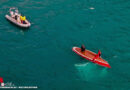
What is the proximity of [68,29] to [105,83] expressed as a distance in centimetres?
2480

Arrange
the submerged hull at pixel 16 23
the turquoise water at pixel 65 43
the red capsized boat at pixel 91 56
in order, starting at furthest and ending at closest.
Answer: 1. the submerged hull at pixel 16 23
2. the red capsized boat at pixel 91 56
3. the turquoise water at pixel 65 43

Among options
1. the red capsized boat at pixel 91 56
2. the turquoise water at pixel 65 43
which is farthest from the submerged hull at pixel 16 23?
the red capsized boat at pixel 91 56

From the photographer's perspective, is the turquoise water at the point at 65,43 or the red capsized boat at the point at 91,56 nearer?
the turquoise water at the point at 65,43

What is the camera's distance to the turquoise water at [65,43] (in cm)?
5547

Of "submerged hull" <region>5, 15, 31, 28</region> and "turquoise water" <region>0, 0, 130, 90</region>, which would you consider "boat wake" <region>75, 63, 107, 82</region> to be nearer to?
"turquoise water" <region>0, 0, 130, 90</region>

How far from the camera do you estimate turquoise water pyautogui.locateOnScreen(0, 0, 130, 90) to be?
5547 cm

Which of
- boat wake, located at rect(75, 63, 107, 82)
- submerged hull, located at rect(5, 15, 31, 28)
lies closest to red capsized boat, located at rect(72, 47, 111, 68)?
boat wake, located at rect(75, 63, 107, 82)

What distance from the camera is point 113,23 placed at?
7362 centimetres

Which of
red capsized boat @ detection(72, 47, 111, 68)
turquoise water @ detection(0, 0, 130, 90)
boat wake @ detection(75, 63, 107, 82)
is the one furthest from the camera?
red capsized boat @ detection(72, 47, 111, 68)

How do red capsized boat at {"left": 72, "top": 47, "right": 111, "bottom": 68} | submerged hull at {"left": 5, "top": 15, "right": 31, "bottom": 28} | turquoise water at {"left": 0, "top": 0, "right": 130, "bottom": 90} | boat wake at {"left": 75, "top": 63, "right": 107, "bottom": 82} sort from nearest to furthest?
turquoise water at {"left": 0, "top": 0, "right": 130, "bottom": 90} → boat wake at {"left": 75, "top": 63, "right": 107, "bottom": 82} → red capsized boat at {"left": 72, "top": 47, "right": 111, "bottom": 68} → submerged hull at {"left": 5, "top": 15, "right": 31, "bottom": 28}

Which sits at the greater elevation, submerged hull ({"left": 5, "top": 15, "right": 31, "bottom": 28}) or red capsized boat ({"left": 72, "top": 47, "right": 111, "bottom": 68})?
submerged hull ({"left": 5, "top": 15, "right": 31, "bottom": 28})

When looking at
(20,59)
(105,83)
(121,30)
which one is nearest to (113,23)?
(121,30)

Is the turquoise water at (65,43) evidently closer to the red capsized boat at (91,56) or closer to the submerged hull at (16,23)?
the red capsized boat at (91,56)

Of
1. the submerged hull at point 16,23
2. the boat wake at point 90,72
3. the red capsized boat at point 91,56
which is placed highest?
the submerged hull at point 16,23
